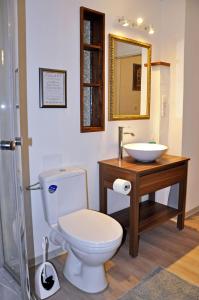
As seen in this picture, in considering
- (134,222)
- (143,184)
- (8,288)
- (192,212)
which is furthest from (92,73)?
(192,212)

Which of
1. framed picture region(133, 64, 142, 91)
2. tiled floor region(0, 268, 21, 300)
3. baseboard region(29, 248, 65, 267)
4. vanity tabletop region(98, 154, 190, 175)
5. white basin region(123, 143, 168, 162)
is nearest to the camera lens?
tiled floor region(0, 268, 21, 300)

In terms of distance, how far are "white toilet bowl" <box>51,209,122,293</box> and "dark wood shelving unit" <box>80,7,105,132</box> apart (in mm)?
806

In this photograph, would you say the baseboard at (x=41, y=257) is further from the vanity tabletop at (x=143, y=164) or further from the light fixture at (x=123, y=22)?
the light fixture at (x=123, y=22)

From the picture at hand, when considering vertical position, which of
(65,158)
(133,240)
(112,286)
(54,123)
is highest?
(54,123)

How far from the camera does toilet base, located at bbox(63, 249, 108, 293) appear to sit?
6.33 feet

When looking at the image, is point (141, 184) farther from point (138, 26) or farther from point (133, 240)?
point (138, 26)

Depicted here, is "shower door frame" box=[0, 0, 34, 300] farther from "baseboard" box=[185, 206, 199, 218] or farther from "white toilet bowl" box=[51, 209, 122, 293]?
"baseboard" box=[185, 206, 199, 218]

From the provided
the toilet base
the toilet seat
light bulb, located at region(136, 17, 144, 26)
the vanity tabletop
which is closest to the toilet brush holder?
the toilet base

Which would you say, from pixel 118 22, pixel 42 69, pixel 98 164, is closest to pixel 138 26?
pixel 118 22

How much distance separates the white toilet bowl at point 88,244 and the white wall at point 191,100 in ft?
4.92

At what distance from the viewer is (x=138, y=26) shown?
2779mm

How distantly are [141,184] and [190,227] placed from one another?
3.43ft

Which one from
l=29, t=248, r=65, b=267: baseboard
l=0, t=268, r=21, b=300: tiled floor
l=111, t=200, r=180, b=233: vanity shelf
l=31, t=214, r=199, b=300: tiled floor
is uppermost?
l=111, t=200, r=180, b=233: vanity shelf

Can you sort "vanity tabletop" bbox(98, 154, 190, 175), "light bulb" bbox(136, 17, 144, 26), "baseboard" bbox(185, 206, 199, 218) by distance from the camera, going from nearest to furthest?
"vanity tabletop" bbox(98, 154, 190, 175), "light bulb" bbox(136, 17, 144, 26), "baseboard" bbox(185, 206, 199, 218)
